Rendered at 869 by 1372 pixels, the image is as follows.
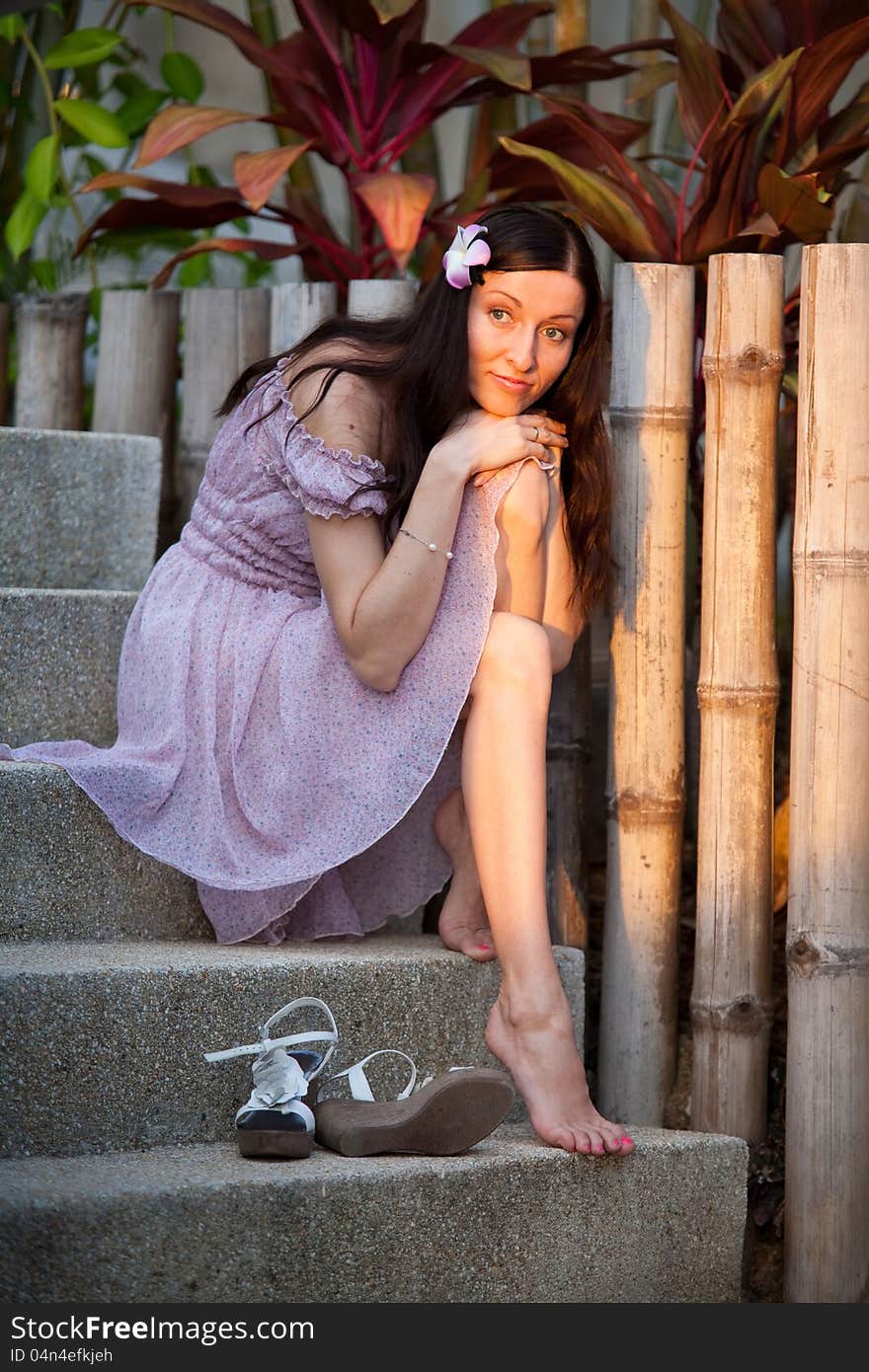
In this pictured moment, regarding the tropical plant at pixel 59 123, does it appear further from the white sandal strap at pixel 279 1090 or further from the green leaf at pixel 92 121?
the white sandal strap at pixel 279 1090

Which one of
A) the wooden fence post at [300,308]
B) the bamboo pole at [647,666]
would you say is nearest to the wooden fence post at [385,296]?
the wooden fence post at [300,308]

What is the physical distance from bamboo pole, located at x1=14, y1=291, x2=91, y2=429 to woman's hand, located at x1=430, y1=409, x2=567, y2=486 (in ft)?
3.70

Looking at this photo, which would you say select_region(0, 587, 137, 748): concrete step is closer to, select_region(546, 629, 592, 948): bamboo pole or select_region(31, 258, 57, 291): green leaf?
select_region(546, 629, 592, 948): bamboo pole

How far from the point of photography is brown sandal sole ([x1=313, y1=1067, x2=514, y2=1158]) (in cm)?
154

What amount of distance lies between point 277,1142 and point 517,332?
96 cm

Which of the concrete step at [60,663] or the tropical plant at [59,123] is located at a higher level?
the tropical plant at [59,123]

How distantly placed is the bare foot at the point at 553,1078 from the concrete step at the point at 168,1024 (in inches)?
4.4

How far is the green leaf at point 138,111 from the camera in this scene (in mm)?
3006

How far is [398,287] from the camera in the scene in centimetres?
232

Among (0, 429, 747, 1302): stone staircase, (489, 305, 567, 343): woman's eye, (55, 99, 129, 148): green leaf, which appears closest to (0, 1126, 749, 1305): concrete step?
(0, 429, 747, 1302): stone staircase

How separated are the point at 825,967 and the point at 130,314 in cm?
160

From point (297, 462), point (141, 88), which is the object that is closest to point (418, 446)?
point (297, 462)

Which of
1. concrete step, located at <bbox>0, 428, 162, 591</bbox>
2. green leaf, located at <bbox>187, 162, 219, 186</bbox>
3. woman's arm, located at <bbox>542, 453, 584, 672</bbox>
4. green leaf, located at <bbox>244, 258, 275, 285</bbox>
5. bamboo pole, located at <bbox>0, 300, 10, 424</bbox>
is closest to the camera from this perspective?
woman's arm, located at <bbox>542, 453, 584, 672</bbox>

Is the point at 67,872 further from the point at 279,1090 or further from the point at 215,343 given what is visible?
the point at 215,343
